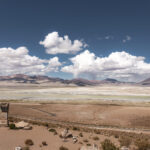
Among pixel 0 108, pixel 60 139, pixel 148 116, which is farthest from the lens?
pixel 148 116

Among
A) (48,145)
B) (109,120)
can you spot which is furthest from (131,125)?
(48,145)

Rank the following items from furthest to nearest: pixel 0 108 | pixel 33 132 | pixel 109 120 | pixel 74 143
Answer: pixel 109 120 < pixel 0 108 < pixel 33 132 < pixel 74 143

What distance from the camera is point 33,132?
16.9 metres

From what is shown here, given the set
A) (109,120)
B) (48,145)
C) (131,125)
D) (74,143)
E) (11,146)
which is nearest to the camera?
(11,146)

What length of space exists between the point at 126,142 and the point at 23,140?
11.9 meters

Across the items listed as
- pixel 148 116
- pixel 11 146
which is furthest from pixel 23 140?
pixel 148 116

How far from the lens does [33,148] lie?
12.6 m

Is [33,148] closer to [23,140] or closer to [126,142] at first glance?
[23,140]

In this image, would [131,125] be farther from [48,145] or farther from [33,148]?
[33,148]

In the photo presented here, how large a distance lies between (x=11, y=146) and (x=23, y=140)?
170cm

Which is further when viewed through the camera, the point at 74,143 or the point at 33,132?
the point at 33,132

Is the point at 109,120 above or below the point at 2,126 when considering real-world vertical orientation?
below

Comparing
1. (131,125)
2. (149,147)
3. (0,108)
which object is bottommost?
(131,125)

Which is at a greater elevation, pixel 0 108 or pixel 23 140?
pixel 0 108
